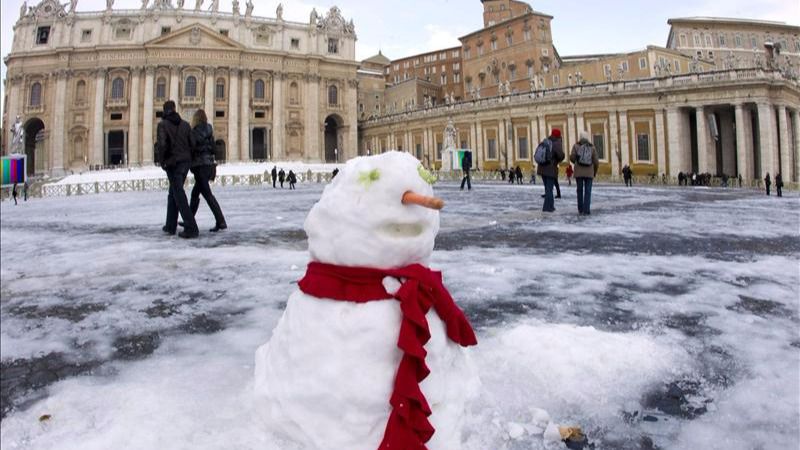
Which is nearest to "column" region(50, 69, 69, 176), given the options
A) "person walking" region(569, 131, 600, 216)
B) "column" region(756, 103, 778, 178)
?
"person walking" region(569, 131, 600, 216)

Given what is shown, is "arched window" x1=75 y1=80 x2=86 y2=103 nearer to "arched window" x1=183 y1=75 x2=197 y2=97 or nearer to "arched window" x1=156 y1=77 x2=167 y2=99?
"arched window" x1=156 y1=77 x2=167 y2=99

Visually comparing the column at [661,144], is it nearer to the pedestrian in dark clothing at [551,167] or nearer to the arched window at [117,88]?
the pedestrian in dark clothing at [551,167]

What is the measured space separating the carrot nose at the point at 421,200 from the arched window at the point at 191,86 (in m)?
56.4

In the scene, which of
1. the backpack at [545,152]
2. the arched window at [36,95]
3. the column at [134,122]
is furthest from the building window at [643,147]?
the arched window at [36,95]

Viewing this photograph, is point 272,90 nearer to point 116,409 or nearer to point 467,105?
point 467,105

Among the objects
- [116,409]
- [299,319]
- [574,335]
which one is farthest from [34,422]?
[574,335]

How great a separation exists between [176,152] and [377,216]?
6.12 metres

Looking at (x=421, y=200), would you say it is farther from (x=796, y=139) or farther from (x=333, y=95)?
(x=333, y=95)

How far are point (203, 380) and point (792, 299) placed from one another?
14.4ft

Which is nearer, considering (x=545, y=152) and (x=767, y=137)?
(x=545, y=152)

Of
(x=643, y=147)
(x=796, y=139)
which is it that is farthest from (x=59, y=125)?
(x=796, y=139)

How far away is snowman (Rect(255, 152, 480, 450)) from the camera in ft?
5.40

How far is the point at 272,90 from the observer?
5484cm

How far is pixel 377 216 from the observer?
1734 millimetres
